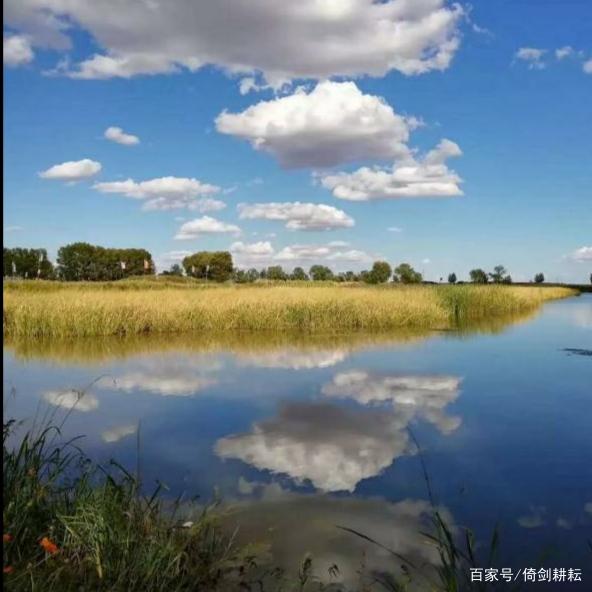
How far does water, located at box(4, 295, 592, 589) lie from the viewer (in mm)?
3676

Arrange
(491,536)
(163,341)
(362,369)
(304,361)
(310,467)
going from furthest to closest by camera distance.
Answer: (163,341) → (304,361) → (362,369) → (310,467) → (491,536)

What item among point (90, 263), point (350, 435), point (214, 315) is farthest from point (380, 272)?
point (350, 435)

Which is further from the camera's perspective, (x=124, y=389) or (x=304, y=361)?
(x=304, y=361)

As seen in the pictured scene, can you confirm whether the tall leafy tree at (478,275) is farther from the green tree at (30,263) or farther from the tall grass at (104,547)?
the tall grass at (104,547)

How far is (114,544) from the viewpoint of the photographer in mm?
2941

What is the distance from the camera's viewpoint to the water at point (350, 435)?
12.1 feet

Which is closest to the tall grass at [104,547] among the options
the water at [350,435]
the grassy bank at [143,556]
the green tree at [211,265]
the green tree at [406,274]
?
the grassy bank at [143,556]

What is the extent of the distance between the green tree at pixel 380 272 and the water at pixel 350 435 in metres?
53.1

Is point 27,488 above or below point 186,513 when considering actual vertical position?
above

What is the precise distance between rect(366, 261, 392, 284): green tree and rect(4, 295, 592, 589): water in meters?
53.1

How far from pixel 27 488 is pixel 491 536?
8.72ft

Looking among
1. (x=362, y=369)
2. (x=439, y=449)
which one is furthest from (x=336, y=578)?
(x=362, y=369)

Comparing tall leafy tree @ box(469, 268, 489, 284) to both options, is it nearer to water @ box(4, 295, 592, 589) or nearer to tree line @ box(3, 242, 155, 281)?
tree line @ box(3, 242, 155, 281)

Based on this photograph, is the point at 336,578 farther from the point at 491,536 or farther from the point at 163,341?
the point at 163,341
